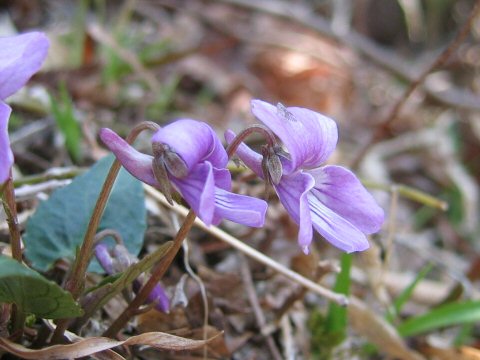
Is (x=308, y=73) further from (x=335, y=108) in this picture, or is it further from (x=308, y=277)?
(x=308, y=277)

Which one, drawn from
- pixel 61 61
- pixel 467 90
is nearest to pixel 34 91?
pixel 61 61

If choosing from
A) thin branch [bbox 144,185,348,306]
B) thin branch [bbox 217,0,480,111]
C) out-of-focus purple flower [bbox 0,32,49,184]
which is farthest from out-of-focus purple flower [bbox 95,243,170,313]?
thin branch [bbox 217,0,480,111]

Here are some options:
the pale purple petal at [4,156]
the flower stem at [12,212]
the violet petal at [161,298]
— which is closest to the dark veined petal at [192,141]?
the pale purple petal at [4,156]

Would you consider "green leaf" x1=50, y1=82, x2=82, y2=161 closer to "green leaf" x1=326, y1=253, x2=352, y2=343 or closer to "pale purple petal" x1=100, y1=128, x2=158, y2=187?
"green leaf" x1=326, y1=253, x2=352, y2=343

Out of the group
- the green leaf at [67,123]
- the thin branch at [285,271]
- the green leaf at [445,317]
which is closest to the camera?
the thin branch at [285,271]

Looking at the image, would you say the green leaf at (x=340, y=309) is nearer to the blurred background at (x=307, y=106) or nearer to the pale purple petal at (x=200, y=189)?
the blurred background at (x=307, y=106)
